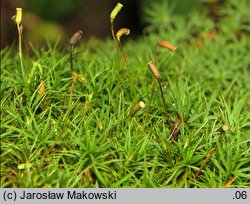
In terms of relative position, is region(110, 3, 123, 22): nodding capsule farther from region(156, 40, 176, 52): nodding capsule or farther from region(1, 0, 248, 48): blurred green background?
region(1, 0, 248, 48): blurred green background

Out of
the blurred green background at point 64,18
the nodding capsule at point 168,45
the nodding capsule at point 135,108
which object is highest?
the blurred green background at point 64,18

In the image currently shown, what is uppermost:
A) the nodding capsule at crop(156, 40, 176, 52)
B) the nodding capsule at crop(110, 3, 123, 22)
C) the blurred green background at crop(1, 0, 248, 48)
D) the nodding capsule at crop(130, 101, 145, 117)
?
the blurred green background at crop(1, 0, 248, 48)

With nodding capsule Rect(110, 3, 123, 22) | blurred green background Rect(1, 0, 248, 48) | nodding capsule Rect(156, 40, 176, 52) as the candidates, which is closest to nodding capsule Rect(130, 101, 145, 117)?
nodding capsule Rect(156, 40, 176, 52)

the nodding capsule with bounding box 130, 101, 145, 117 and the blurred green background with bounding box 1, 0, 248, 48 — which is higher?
the blurred green background with bounding box 1, 0, 248, 48

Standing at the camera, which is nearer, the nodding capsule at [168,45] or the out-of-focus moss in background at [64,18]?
the nodding capsule at [168,45]

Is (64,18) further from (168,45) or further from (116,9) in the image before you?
(168,45)

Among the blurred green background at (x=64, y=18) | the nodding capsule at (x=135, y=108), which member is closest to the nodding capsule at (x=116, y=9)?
the nodding capsule at (x=135, y=108)

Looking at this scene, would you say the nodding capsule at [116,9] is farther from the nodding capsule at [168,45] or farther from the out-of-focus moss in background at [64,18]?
the out-of-focus moss in background at [64,18]

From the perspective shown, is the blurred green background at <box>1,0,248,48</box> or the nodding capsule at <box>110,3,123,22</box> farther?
the blurred green background at <box>1,0,248,48</box>
